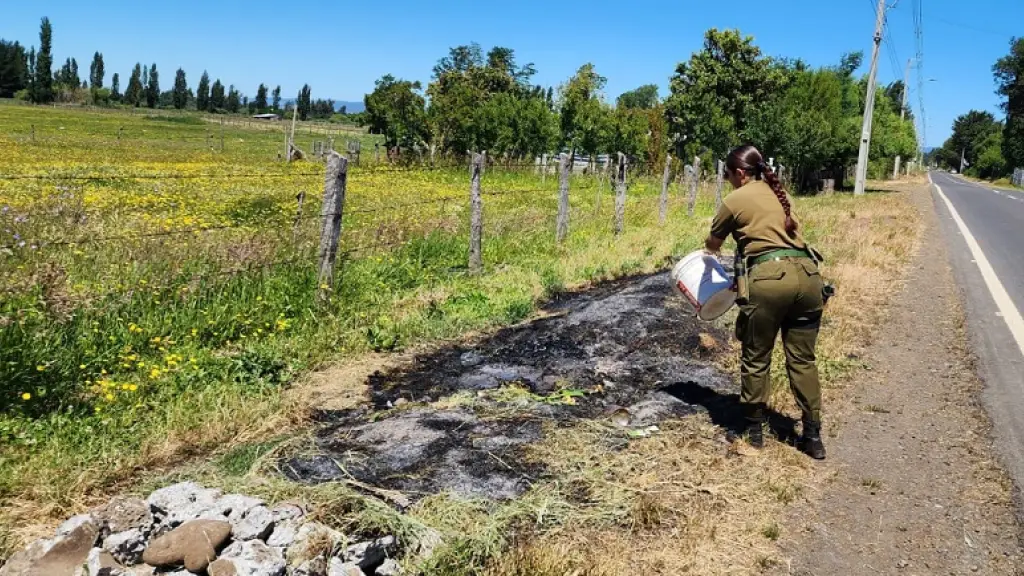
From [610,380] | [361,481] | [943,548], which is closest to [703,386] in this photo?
[610,380]

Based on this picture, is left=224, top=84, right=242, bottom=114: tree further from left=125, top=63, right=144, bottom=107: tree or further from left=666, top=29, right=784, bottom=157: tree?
left=666, top=29, right=784, bottom=157: tree

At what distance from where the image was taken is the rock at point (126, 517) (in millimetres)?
2852

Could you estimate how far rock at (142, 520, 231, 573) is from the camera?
8.89 feet

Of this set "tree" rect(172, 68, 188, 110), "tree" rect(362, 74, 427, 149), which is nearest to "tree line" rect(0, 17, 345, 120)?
"tree" rect(172, 68, 188, 110)

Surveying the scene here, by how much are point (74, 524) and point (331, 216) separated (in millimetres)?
3963

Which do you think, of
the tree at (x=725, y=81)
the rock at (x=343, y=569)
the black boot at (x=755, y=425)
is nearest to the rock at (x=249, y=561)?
the rock at (x=343, y=569)

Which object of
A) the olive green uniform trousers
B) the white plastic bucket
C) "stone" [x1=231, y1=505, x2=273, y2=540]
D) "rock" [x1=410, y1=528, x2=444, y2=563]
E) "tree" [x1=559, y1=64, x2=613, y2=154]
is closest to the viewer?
"stone" [x1=231, y1=505, x2=273, y2=540]

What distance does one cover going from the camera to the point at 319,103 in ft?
494

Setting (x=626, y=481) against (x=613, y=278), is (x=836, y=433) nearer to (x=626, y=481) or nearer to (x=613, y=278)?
(x=626, y=481)

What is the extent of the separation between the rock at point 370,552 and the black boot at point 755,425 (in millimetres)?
2332

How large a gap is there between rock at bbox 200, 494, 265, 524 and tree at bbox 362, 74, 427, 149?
97.3 ft

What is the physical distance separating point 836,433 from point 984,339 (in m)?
3.34

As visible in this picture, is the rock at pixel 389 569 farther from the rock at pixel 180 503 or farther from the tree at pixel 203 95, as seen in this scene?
the tree at pixel 203 95

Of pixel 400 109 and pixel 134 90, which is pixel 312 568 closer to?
pixel 400 109
